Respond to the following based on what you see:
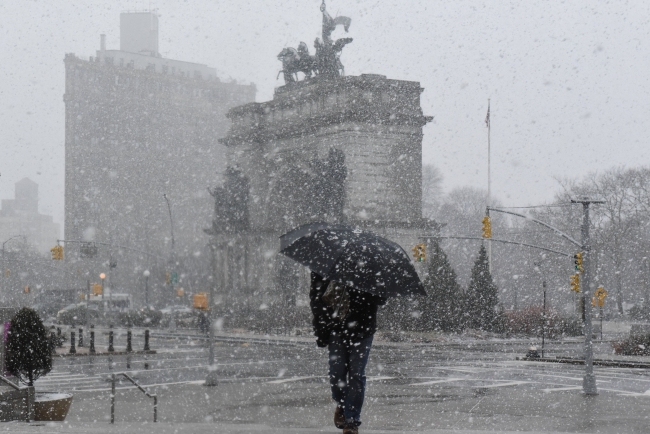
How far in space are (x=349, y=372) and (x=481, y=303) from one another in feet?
135

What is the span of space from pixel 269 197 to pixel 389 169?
11.1 metres

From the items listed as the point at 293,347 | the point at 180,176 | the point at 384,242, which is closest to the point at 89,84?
the point at 180,176

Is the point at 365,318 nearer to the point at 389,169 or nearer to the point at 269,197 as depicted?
the point at 389,169

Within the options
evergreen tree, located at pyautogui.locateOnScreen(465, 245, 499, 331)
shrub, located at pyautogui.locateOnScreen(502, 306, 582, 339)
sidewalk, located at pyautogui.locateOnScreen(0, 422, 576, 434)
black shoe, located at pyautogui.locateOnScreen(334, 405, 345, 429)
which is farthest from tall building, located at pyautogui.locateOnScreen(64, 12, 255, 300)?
black shoe, located at pyautogui.locateOnScreen(334, 405, 345, 429)

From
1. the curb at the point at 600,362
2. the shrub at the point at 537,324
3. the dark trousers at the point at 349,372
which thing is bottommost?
the curb at the point at 600,362

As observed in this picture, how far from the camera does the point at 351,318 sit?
8.55 meters

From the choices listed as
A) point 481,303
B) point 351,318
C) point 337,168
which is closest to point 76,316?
point 337,168

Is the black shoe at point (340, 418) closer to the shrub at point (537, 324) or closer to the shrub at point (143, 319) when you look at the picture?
the shrub at point (537, 324)

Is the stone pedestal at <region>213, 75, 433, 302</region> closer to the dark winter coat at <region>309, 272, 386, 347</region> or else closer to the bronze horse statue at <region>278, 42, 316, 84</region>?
the bronze horse statue at <region>278, 42, 316, 84</region>

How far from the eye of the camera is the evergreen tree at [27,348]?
12836 millimetres

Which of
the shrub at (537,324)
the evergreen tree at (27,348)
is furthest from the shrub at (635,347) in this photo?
the evergreen tree at (27,348)

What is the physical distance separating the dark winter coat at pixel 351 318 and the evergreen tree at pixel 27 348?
5.80 metres

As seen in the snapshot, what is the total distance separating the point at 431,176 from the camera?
108m

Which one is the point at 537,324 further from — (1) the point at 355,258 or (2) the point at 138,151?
(2) the point at 138,151
